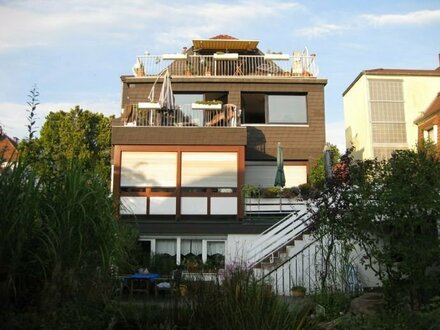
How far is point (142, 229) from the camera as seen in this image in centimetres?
1833

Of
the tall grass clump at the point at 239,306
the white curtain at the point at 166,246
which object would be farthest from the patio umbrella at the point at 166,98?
the tall grass clump at the point at 239,306

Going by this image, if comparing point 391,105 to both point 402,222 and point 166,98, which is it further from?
point 402,222

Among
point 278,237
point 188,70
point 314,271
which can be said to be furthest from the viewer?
point 188,70

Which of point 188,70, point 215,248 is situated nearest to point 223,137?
point 215,248

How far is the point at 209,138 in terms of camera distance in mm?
19344

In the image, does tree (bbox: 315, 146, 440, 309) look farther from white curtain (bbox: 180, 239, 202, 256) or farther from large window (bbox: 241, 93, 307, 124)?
large window (bbox: 241, 93, 307, 124)

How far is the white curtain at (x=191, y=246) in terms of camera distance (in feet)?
60.5

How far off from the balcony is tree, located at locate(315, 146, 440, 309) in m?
14.7

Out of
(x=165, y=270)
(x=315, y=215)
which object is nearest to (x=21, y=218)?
(x=315, y=215)

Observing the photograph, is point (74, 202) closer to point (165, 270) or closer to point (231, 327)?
point (231, 327)

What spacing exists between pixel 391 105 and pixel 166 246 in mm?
15720

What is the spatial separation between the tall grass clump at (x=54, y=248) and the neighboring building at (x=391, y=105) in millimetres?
22533

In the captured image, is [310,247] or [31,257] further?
[310,247]

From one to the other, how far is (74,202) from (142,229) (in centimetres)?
1234
